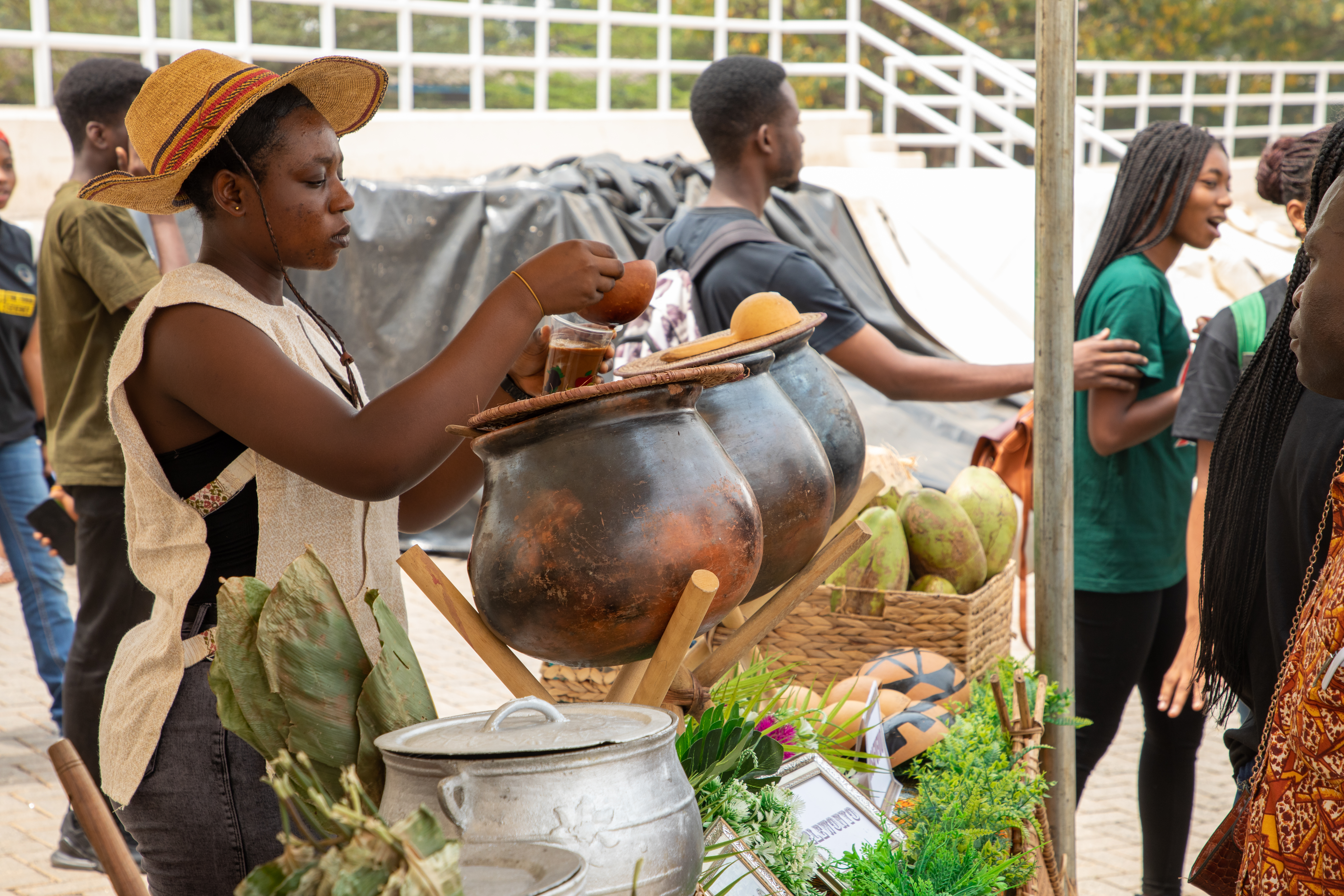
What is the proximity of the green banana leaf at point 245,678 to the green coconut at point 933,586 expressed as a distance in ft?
5.89

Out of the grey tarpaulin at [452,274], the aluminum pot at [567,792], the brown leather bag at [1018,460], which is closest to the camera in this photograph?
the aluminum pot at [567,792]

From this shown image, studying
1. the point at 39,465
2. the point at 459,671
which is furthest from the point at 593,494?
the point at 459,671

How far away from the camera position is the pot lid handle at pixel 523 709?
3.33 ft

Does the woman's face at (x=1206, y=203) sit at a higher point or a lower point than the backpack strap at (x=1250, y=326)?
higher

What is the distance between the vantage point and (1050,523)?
2.15 m

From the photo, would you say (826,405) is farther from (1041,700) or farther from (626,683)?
(1041,700)

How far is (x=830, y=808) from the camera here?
5.50ft

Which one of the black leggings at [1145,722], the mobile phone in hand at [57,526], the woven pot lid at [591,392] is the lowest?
the black leggings at [1145,722]

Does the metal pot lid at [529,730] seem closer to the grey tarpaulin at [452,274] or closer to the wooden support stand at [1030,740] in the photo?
A: the wooden support stand at [1030,740]

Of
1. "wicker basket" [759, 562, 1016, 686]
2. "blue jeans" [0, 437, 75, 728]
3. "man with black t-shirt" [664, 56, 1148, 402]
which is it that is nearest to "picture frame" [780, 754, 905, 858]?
"wicker basket" [759, 562, 1016, 686]

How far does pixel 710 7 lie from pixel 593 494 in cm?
2378

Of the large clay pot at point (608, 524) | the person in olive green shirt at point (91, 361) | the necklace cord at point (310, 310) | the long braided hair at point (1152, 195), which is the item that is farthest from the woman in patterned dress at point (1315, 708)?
the person in olive green shirt at point (91, 361)

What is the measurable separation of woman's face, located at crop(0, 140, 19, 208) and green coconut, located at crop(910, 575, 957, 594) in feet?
10.3

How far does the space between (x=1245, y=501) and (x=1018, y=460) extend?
164cm
